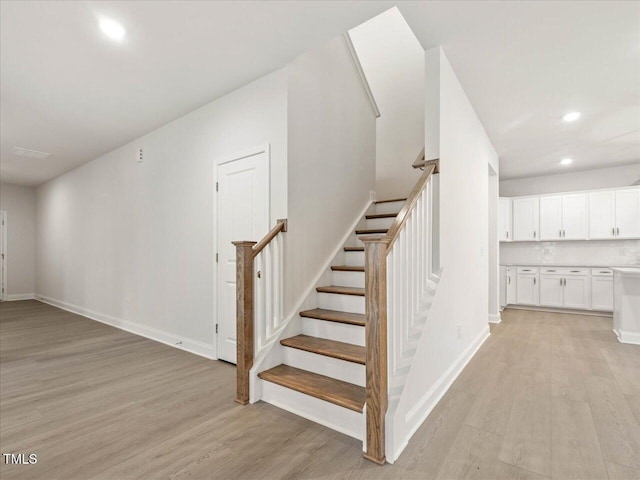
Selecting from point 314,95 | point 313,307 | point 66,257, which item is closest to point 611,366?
point 313,307

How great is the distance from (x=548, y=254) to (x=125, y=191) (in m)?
7.97

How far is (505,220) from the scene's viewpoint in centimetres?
680

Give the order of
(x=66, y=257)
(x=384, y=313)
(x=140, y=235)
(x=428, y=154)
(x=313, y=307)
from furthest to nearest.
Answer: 1. (x=66, y=257)
2. (x=140, y=235)
3. (x=313, y=307)
4. (x=428, y=154)
5. (x=384, y=313)

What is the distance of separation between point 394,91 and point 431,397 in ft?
14.3

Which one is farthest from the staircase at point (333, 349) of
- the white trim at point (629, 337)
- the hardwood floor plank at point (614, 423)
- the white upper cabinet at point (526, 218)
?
the white upper cabinet at point (526, 218)

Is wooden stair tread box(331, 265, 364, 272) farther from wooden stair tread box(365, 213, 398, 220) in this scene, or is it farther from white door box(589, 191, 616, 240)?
white door box(589, 191, 616, 240)

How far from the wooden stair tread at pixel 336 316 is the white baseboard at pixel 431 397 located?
0.69 metres

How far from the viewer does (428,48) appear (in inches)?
110

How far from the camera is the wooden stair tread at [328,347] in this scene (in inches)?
92.1

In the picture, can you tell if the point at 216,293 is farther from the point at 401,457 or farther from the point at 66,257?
the point at 66,257

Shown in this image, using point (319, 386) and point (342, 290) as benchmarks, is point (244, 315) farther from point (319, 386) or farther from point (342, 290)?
point (342, 290)

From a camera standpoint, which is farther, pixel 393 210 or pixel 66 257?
pixel 66 257

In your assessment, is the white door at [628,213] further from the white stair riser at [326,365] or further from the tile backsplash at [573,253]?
the white stair riser at [326,365]

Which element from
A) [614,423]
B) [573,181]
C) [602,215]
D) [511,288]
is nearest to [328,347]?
[614,423]
